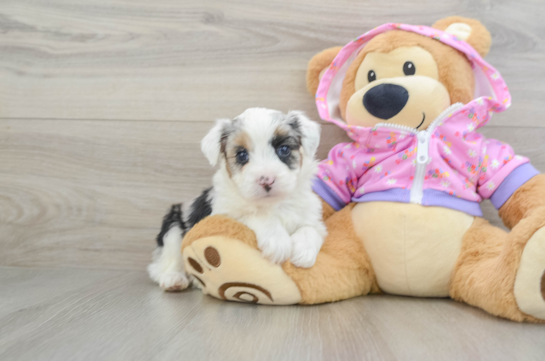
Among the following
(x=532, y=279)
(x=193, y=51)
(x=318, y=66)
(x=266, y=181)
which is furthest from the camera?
(x=193, y=51)

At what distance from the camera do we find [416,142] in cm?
156

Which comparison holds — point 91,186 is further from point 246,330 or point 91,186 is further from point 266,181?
point 246,330

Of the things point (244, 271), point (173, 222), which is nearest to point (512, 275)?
point (244, 271)

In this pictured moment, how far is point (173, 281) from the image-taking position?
1.68 metres

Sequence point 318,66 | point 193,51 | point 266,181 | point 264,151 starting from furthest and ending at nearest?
point 193,51, point 318,66, point 264,151, point 266,181

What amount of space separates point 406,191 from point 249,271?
0.69m

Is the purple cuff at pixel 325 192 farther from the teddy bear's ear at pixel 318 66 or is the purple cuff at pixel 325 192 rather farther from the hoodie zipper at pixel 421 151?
the teddy bear's ear at pixel 318 66

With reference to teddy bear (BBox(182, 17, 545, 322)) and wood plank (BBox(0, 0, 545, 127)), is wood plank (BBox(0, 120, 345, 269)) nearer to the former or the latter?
wood plank (BBox(0, 0, 545, 127))

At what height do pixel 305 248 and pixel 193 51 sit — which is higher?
pixel 193 51

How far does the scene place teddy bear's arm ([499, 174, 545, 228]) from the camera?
1441 mm

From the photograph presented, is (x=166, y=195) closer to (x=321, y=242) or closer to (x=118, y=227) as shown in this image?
(x=118, y=227)

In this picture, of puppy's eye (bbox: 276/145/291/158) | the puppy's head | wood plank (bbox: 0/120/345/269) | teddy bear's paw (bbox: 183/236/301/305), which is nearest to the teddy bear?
teddy bear's paw (bbox: 183/236/301/305)

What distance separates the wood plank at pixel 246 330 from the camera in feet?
3.26

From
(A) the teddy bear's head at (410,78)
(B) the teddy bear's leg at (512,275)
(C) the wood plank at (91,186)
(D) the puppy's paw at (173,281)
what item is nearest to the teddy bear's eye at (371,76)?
(A) the teddy bear's head at (410,78)
